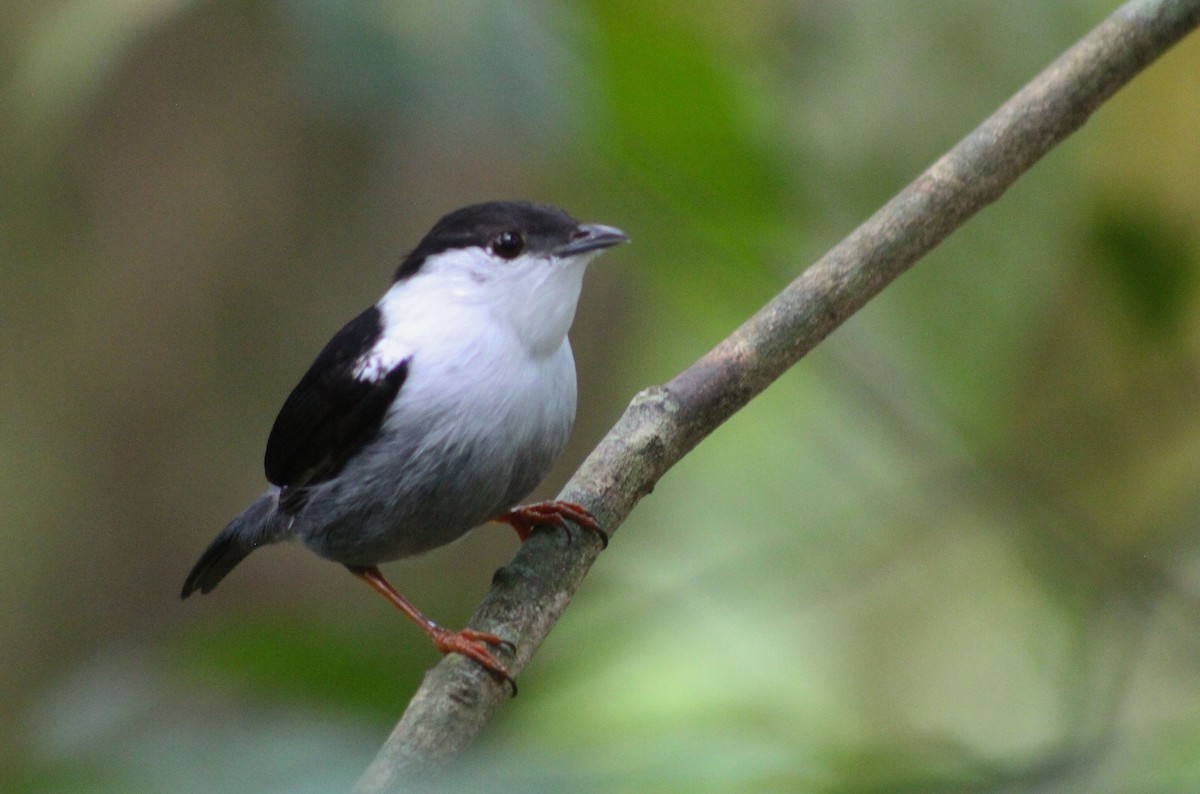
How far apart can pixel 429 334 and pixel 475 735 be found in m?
1.03

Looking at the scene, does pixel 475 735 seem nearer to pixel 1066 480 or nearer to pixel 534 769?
pixel 534 769

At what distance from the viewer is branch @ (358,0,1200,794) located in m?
2.58

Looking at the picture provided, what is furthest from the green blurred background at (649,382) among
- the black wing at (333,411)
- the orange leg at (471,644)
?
the black wing at (333,411)

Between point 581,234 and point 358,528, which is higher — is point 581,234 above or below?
above

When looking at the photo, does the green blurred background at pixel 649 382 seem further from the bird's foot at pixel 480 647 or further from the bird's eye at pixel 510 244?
the bird's eye at pixel 510 244

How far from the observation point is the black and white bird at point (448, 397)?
280 centimetres

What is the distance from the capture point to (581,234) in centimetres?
289

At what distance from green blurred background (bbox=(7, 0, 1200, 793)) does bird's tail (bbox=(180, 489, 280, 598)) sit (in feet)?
1.70

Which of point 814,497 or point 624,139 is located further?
point 814,497

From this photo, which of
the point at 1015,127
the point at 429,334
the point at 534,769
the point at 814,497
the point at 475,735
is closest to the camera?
the point at 534,769

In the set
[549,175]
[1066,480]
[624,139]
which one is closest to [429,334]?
[624,139]

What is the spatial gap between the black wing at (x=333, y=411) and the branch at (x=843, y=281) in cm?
53

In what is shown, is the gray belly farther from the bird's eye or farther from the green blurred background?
the bird's eye

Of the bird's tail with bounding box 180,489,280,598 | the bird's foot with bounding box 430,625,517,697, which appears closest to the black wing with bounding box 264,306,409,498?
the bird's tail with bounding box 180,489,280,598
